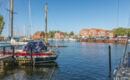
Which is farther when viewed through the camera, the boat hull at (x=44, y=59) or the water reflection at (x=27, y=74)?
the boat hull at (x=44, y=59)

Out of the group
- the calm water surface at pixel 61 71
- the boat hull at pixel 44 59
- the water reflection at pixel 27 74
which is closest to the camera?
the water reflection at pixel 27 74

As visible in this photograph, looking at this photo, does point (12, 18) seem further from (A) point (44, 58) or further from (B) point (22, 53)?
(A) point (44, 58)

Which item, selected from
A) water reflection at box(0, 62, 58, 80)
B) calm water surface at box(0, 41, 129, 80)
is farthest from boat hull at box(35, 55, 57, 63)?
calm water surface at box(0, 41, 129, 80)

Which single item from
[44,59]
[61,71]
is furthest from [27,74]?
[61,71]

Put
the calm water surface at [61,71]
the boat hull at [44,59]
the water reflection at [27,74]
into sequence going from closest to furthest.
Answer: the water reflection at [27,74] < the calm water surface at [61,71] < the boat hull at [44,59]

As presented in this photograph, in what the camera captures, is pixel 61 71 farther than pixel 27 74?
Yes

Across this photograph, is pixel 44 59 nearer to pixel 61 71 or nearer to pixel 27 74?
pixel 61 71

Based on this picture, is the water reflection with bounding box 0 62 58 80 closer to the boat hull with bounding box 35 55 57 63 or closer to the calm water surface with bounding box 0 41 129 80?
the calm water surface with bounding box 0 41 129 80

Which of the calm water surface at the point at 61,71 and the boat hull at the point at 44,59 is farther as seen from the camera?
the boat hull at the point at 44,59

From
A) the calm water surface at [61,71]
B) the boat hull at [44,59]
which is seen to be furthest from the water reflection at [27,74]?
the boat hull at [44,59]

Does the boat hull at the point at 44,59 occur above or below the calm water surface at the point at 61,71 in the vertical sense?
above

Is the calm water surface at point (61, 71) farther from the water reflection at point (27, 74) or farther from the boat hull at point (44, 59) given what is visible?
the boat hull at point (44, 59)

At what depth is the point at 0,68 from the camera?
21.3 meters

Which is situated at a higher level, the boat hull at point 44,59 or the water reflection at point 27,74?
the boat hull at point 44,59
